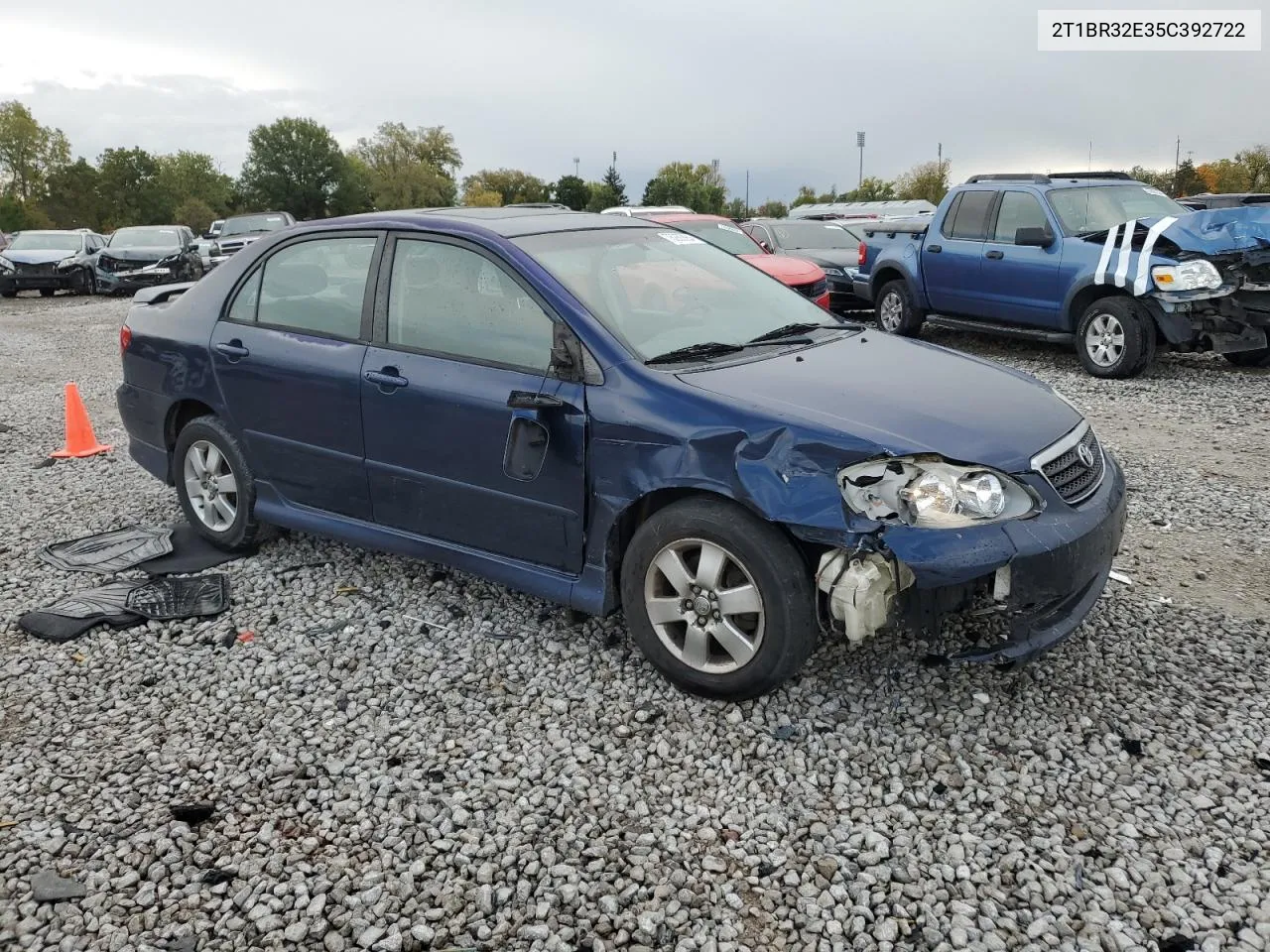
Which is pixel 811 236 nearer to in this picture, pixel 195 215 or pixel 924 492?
pixel 924 492

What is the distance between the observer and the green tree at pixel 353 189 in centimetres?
9375

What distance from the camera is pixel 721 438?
3.34 m

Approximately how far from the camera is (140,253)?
21.5m

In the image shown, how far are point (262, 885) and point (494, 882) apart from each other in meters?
0.64

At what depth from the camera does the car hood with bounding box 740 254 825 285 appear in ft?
35.5

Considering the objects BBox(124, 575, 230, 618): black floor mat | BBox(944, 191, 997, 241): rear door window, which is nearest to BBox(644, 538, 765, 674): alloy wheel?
BBox(124, 575, 230, 618): black floor mat

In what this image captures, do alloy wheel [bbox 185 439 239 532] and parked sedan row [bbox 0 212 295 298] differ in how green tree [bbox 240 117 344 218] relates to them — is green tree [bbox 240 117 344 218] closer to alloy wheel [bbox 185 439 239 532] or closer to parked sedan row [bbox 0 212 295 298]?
parked sedan row [bbox 0 212 295 298]

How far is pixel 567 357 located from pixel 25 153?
9977 cm

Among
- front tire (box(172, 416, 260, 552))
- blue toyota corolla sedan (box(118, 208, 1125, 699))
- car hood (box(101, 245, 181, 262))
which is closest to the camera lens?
blue toyota corolla sedan (box(118, 208, 1125, 699))

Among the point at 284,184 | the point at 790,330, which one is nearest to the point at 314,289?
the point at 790,330

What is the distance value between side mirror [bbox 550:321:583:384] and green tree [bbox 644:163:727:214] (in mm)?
76457

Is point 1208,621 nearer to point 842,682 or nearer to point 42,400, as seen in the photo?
point 842,682

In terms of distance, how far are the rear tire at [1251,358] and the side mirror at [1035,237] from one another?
7.02 ft

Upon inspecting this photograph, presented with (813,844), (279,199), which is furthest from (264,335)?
(279,199)
